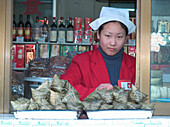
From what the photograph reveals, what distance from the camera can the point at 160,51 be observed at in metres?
2.14

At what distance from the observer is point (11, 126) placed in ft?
4.95

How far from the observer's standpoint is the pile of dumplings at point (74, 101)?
1.55 metres

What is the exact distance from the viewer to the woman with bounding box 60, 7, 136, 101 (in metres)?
2.45

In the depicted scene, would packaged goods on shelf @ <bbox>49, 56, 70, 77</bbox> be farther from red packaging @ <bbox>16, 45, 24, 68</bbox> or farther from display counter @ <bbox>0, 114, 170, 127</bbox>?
display counter @ <bbox>0, 114, 170, 127</bbox>

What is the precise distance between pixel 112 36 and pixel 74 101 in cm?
98

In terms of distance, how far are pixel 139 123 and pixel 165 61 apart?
789mm

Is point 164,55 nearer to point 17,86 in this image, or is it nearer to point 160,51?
point 160,51

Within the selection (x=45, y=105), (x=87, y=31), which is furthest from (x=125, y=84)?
(x=87, y=31)

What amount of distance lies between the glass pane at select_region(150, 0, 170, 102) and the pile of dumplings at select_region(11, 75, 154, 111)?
0.51 m

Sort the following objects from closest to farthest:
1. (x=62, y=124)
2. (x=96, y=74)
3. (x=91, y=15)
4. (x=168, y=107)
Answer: (x=62, y=124) → (x=168, y=107) → (x=96, y=74) → (x=91, y=15)

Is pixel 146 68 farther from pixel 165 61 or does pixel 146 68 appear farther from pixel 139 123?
pixel 139 123

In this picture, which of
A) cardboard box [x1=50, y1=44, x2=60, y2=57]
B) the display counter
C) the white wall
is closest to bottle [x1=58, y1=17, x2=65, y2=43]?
cardboard box [x1=50, y1=44, x2=60, y2=57]

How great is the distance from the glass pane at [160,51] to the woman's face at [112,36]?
1.21 ft

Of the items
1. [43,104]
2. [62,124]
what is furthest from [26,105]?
[62,124]
